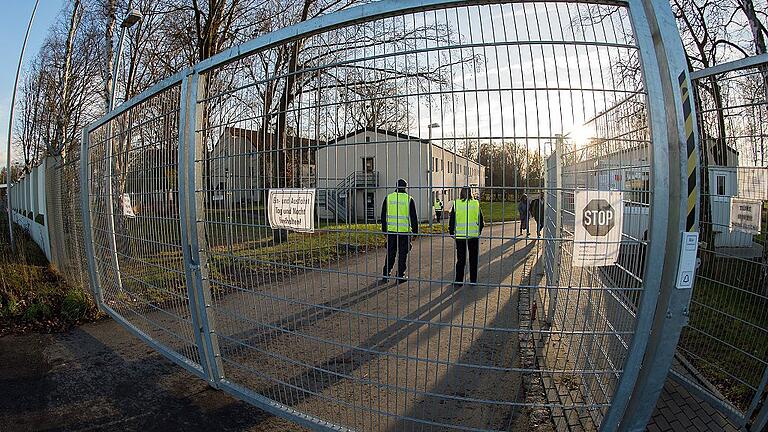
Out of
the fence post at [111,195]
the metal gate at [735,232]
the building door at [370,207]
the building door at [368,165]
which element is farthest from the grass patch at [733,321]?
the fence post at [111,195]

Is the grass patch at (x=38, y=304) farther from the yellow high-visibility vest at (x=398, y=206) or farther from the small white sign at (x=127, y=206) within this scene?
the yellow high-visibility vest at (x=398, y=206)

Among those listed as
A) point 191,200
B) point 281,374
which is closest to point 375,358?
point 281,374

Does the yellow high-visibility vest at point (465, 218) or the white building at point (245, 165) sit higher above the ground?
the white building at point (245, 165)

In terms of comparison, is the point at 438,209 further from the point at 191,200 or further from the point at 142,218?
the point at 142,218

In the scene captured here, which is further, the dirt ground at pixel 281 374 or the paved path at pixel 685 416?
the paved path at pixel 685 416

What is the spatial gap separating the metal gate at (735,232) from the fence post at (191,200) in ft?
11.5

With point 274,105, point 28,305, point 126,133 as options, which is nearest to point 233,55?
point 274,105

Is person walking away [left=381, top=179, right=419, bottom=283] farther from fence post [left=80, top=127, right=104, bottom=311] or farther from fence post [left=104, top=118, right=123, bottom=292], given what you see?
fence post [left=80, top=127, right=104, bottom=311]

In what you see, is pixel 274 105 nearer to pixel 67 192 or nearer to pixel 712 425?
pixel 712 425

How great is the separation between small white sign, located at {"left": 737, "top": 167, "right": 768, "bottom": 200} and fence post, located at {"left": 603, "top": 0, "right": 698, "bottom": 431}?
1.72m

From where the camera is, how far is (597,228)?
2.12 metres

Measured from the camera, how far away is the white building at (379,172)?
2096mm

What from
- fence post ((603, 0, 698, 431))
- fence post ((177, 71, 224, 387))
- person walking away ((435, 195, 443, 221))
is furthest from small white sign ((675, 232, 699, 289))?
fence post ((177, 71, 224, 387))

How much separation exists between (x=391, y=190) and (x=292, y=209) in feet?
2.30
